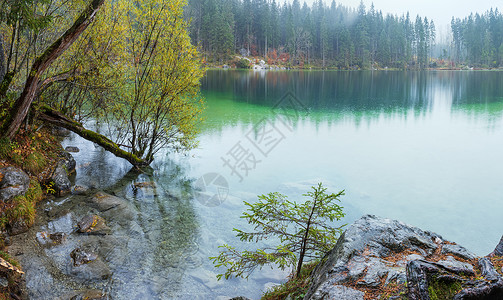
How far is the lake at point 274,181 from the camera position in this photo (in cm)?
915

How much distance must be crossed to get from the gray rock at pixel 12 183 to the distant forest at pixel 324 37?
91.9 metres

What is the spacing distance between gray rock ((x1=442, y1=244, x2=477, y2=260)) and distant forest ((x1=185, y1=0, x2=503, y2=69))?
97.5 meters

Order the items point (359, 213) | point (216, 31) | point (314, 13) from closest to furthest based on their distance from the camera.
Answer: point (359, 213) < point (216, 31) < point (314, 13)

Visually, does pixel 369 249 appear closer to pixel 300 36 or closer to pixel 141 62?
pixel 141 62

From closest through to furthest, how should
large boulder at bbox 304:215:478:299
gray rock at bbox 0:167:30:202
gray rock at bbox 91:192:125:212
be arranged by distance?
1. large boulder at bbox 304:215:478:299
2. gray rock at bbox 0:167:30:202
3. gray rock at bbox 91:192:125:212

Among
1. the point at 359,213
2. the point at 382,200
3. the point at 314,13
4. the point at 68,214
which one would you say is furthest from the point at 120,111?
the point at 314,13

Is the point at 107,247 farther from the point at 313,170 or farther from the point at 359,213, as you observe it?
the point at 313,170

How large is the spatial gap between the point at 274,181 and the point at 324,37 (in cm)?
11205

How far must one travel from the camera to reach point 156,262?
9320mm

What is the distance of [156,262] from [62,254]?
239cm

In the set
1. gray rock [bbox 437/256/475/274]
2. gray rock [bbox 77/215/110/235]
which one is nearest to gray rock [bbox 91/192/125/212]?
gray rock [bbox 77/215/110/235]

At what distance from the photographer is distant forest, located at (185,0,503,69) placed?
101 metres

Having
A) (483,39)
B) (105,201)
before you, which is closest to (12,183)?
(105,201)

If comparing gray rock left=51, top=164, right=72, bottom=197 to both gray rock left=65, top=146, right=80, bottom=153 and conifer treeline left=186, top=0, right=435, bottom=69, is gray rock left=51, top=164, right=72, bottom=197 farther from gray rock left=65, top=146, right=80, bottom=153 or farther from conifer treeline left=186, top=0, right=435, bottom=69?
conifer treeline left=186, top=0, right=435, bottom=69
